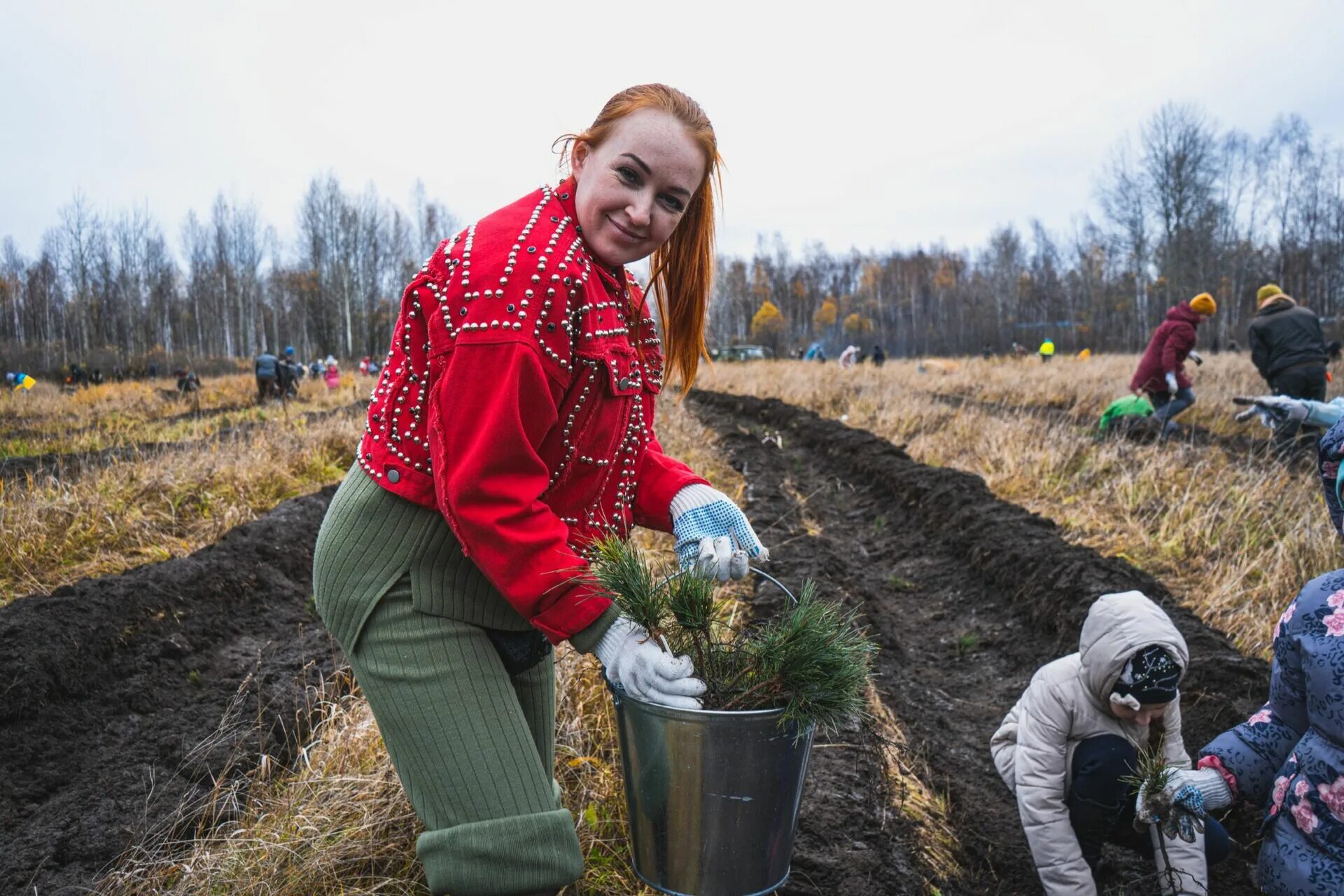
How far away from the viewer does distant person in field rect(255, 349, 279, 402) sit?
19047 mm

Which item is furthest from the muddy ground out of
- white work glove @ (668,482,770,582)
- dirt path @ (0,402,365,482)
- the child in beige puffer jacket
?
dirt path @ (0,402,365,482)

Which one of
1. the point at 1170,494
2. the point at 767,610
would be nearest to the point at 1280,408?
the point at 767,610

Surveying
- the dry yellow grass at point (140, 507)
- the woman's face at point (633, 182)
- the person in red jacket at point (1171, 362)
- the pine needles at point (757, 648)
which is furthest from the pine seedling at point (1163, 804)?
the person in red jacket at point (1171, 362)

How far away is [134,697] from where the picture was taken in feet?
12.7

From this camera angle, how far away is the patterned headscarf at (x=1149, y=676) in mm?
2314

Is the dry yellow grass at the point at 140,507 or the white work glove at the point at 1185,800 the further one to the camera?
the dry yellow grass at the point at 140,507

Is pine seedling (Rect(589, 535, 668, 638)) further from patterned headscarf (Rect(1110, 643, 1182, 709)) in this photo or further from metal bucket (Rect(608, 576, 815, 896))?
patterned headscarf (Rect(1110, 643, 1182, 709))

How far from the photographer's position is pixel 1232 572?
4.57 meters

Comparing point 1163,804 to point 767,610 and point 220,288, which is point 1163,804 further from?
point 220,288

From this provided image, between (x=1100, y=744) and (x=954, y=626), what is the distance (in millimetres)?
2597

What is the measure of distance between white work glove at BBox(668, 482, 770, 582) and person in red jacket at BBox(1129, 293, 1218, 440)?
28.7 feet

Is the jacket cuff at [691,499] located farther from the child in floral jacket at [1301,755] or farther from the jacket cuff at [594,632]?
the child in floral jacket at [1301,755]

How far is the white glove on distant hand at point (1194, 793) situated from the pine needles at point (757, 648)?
893 mm

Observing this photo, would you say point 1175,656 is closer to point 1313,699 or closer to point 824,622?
point 1313,699
